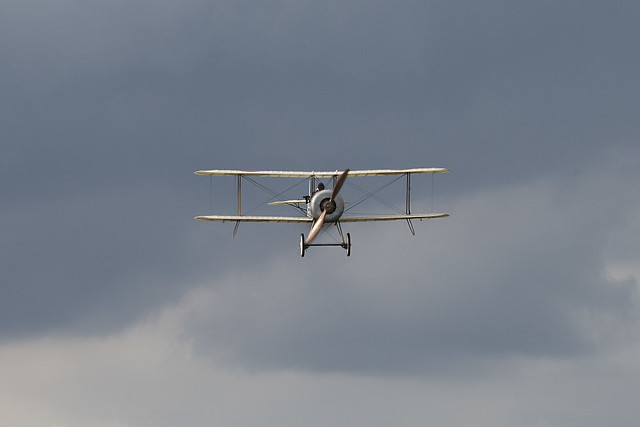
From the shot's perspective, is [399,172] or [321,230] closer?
[321,230]

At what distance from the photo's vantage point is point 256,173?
13138 cm

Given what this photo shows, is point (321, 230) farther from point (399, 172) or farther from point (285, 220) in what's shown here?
point (399, 172)

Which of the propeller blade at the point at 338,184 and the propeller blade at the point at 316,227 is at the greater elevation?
the propeller blade at the point at 338,184

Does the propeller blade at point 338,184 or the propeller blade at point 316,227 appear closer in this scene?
the propeller blade at point 338,184

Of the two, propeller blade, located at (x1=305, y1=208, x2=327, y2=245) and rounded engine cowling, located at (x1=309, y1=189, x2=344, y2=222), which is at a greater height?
rounded engine cowling, located at (x1=309, y1=189, x2=344, y2=222)

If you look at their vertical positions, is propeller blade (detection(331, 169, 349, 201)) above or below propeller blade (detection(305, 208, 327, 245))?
above

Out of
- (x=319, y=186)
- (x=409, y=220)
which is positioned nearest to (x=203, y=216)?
(x=319, y=186)

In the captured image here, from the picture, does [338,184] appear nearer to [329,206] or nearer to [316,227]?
[329,206]

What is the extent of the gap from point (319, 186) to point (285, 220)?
19.1ft

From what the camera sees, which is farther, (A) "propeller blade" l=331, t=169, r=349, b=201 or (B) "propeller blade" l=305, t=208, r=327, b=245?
(B) "propeller blade" l=305, t=208, r=327, b=245

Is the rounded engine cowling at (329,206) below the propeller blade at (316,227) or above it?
above

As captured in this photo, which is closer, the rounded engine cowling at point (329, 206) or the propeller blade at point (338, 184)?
the propeller blade at point (338, 184)

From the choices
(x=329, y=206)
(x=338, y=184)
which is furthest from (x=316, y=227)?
(x=338, y=184)

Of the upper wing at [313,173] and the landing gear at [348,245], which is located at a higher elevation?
the upper wing at [313,173]
